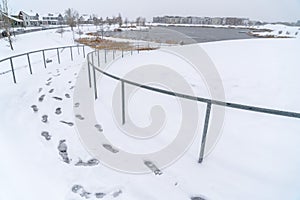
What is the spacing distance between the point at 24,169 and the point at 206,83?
4133 millimetres

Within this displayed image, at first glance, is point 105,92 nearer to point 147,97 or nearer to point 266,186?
point 147,97

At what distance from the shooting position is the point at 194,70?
6188mm

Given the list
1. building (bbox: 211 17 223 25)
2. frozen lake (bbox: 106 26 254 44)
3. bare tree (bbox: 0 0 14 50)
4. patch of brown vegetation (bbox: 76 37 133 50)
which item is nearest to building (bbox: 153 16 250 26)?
building (bbox: 211 17 223 25)

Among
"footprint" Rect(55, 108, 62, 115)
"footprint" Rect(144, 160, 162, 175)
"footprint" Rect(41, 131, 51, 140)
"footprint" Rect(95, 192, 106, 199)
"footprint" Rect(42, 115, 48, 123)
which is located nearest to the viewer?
"footprint" Rect(95, 192, 106, 199)

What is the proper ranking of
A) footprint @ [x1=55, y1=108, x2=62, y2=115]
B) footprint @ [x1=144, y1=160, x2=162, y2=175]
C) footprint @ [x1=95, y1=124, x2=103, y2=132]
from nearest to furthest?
footprint @ [x1=144, y1=160, x2=162, y2=175]
footprint @ [x1=95, y1=124, x2=103, y2=132]
footprint @ [x1=55, y1=108, x2=62, y2=115]

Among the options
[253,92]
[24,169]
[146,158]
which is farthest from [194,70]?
[24,169]

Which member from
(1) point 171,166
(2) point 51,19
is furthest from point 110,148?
(2) point 51,19

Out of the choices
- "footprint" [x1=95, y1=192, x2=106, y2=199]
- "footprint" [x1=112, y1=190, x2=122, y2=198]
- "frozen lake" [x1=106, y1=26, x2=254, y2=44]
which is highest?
"frozen lake" [x1=106, y1=26, x2=254, y2=44]

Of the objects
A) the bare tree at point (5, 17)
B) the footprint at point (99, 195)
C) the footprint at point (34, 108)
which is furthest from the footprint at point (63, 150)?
the bare tree at point (5, 17)

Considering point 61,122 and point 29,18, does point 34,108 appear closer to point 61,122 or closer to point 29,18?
point 61,122

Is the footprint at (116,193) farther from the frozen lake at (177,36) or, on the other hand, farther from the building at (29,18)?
the building at (29,18)

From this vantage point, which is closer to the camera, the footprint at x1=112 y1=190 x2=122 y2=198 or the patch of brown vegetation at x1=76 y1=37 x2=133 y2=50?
the footprint at x1=112 y1=190 x2=122 y2=198

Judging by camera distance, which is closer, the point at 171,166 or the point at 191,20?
the point at 171,166

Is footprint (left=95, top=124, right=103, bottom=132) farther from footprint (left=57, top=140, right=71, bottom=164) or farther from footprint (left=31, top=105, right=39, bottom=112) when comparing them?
footprint (left=31, top=105, right=39, bottom=112)
